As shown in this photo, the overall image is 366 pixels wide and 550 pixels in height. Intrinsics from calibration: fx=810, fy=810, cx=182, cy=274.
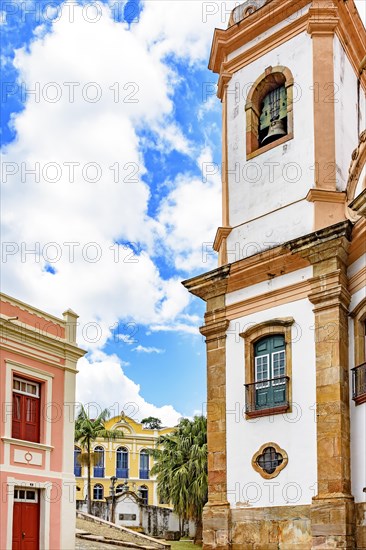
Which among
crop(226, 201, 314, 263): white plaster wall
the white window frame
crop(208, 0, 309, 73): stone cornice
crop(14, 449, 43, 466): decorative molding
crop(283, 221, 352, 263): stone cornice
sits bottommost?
the white window frame

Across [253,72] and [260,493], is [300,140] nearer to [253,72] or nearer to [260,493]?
[253,72]

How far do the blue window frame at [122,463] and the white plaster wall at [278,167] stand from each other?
4048 centimetres

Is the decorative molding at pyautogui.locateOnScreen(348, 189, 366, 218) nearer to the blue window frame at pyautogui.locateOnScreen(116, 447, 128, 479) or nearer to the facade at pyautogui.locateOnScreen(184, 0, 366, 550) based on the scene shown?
the facade at pyautogui.locateOnScreen(184, 0, 366, 550)

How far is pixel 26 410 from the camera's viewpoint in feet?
67.6

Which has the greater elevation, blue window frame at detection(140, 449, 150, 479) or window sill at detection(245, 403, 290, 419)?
window sill at detection(245, 403, 290, 419)

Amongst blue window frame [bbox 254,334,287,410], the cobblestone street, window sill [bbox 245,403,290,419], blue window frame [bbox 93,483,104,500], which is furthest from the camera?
blue window frame [bbox 93,483,104,500]

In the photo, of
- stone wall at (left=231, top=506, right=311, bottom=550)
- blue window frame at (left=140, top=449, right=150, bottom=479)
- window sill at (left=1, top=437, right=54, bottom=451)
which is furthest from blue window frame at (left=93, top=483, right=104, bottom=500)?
stone wall at (left=231, top=506, right=311, bottom=550)

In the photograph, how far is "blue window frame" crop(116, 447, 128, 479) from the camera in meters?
57.2

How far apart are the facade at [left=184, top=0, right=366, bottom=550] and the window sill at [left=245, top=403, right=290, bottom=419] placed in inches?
1.2

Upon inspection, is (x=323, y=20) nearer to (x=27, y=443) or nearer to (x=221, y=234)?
(x=221, y=234)

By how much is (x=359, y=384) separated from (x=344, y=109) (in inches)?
267

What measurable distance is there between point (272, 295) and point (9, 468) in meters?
7.66

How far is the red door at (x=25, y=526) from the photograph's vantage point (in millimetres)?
19578

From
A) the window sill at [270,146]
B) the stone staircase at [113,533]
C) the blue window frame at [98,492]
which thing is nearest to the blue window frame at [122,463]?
the blue window frame at [98,492]
